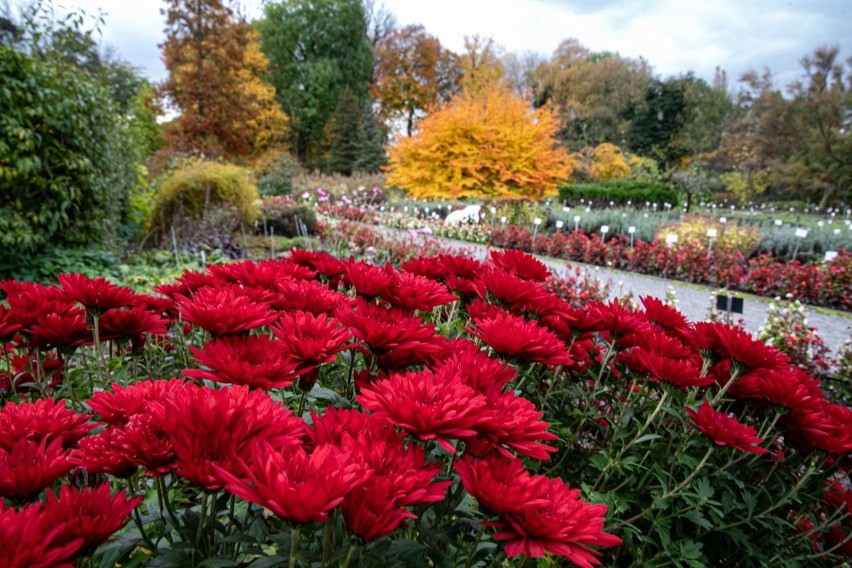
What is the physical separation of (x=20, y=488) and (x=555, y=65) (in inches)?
1446

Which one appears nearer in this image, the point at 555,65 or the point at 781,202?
the point at 781,202

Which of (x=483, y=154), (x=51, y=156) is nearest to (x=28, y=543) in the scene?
(x=51, y=156)

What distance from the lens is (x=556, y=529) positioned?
60cm

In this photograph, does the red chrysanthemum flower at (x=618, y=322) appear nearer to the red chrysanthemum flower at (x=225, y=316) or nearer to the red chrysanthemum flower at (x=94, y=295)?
the red chrysanthemum flower at (x=225, y=316)

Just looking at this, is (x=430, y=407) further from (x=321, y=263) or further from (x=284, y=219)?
(x=284, y=219)

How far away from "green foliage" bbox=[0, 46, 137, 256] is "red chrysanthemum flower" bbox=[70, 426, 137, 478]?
520 centimetres

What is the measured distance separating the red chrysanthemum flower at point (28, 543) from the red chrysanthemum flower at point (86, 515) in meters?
0.01

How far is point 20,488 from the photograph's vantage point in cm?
57

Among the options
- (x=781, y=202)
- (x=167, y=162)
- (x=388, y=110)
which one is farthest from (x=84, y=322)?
(x=388, y=110)

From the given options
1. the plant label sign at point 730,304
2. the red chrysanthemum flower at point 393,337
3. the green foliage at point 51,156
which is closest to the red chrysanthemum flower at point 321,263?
the red chrysanthemum flower at point 393,337

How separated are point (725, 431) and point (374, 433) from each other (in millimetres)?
749

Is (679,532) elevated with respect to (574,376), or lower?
lower

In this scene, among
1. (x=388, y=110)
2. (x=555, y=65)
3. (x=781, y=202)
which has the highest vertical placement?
(x=555, y=65)

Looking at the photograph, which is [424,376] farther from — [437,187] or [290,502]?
[437,187]
